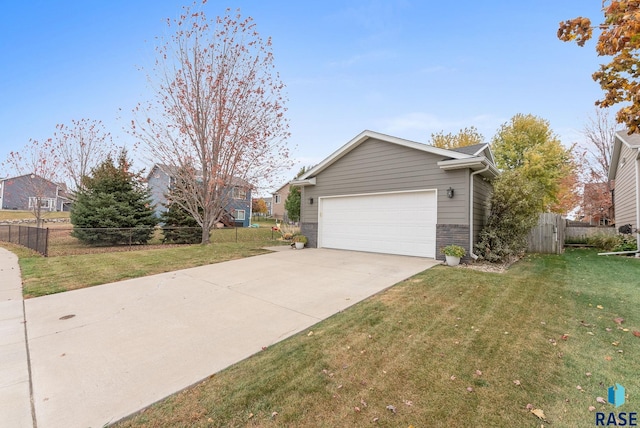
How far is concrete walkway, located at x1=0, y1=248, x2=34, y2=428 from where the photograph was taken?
215 centimetres

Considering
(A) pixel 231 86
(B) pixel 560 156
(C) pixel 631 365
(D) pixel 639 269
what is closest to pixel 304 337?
(C) pixel 631 365

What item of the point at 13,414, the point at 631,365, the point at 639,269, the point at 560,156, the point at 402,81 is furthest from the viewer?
the point at 560,156

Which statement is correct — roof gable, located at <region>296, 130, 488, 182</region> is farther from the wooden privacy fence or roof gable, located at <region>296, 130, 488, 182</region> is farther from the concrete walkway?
the concrete walkway

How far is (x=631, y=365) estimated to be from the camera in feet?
8.89

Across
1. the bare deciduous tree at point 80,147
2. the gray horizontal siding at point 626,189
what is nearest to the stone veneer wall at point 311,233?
the gray horizontal siding at point 626,189

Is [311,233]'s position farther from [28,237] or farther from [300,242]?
[28,237]

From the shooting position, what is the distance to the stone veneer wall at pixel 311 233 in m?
11.7

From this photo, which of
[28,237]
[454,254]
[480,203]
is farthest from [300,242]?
[28,237]

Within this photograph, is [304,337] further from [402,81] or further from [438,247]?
[402,81]

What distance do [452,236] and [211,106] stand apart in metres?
11.0

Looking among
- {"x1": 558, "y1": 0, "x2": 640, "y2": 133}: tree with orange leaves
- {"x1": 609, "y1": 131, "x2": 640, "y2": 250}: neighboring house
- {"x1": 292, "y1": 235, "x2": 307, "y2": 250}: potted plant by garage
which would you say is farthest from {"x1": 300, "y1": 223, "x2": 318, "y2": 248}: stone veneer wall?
{"x1": 609, "y1": 131, "x2": 640, "y2": 250}: neighboring house

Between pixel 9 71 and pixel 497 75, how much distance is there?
19809mm

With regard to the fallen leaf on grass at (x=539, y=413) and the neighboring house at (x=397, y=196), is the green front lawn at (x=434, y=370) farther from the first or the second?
the neighboring house at (x=397, y=196)

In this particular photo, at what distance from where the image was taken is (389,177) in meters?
9.56
